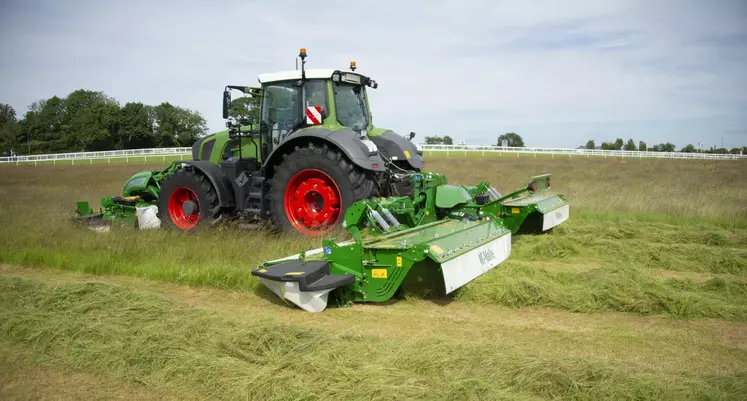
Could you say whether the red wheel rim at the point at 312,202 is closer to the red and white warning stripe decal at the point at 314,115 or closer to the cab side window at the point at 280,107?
the red and white warning stripe decal at the point at 314,115

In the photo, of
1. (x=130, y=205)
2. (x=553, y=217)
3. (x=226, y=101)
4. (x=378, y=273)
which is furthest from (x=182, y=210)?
(x=553, y=217)

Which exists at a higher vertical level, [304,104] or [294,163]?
[304,104]

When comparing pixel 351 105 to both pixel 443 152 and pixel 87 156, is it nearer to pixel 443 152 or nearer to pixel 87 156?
pixel 443 152

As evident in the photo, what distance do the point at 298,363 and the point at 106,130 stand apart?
54.7 meters

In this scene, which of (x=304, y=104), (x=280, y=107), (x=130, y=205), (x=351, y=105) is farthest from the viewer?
(x=130, y=205)

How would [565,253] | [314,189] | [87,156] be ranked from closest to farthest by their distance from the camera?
[565,253] < [314,189] < [87,156]

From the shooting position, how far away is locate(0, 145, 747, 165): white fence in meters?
37.3

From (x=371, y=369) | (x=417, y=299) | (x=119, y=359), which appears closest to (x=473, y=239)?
(x=417, y=299)

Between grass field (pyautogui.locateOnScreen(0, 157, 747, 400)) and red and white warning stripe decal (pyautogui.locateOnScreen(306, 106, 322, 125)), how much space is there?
162 cm

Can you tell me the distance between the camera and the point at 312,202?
730 cm

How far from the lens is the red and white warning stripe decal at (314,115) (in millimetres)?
7496

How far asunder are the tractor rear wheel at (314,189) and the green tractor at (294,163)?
0.04 ft

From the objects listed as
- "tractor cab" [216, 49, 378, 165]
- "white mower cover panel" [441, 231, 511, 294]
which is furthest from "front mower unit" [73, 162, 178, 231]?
"white mower cover panel" [441, 231, 511, 294]

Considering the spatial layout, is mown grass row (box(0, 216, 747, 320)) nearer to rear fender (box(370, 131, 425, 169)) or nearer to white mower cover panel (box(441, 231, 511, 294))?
Result: white mower cover panel (box(441, 231, 511, 294))
